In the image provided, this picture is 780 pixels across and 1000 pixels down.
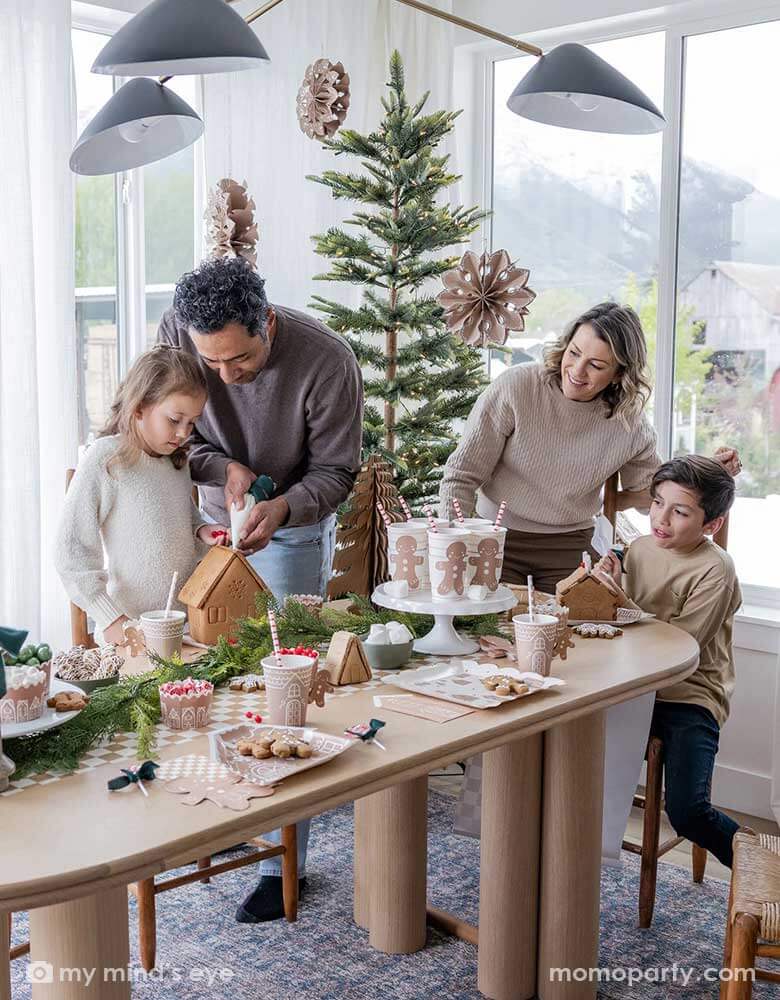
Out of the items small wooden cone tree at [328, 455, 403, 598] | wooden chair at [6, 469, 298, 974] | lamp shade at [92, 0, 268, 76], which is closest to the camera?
lamp shade at [92, 0, 268, 76]

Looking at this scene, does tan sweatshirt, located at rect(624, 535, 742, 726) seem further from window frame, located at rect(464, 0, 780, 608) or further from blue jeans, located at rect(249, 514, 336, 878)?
window frame, located at rect(464, 0, 780, 608)

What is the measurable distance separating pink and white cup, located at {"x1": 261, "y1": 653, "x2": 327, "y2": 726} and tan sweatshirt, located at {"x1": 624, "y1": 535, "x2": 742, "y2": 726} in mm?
1178

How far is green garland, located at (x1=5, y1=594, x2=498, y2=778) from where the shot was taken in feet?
5.10

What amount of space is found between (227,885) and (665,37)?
298cm

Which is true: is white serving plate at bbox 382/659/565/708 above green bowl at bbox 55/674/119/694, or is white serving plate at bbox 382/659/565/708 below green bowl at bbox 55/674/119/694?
below

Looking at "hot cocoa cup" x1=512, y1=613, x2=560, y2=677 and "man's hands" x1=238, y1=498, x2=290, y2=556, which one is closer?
"hot cocoa cup" x1=512, y1=613, x2=560, y2=677

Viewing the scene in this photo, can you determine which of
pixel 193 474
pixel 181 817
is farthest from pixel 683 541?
pixel 181 817

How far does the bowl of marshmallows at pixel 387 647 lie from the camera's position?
2035 mm

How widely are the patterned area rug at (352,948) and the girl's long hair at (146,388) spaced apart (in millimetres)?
1136

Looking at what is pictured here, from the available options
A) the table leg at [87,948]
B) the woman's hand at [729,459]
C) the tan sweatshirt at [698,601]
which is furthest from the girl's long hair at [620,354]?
the table leg at [87,948]

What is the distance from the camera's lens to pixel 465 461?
2.90 meters

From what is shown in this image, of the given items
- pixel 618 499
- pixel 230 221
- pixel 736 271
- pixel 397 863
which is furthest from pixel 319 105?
pixel 397 863

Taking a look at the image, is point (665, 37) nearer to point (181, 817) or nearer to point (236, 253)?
point (236, 253)

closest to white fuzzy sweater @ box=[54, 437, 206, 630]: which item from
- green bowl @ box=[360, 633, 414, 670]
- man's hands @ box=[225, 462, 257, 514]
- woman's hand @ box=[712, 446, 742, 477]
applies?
man's hands @ box=[225, 462, 257, 514]
